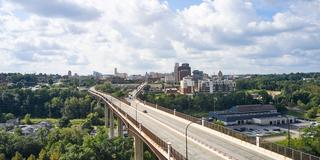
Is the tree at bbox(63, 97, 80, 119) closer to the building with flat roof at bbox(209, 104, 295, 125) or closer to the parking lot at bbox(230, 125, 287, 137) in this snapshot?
the building with flat roof at bbox(209, 104, 295, 125)

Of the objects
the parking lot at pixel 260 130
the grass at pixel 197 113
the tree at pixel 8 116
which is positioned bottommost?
the parking lot at pixel 260 130

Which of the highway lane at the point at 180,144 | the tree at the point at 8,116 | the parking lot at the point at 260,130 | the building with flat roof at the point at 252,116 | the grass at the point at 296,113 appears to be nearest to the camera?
the highway lane at the point at 180,144

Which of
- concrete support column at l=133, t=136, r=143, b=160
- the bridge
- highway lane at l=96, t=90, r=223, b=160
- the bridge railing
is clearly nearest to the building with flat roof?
concrete support column at l=133, t=136, r=143, b=160

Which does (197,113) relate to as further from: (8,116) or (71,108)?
(8,116)

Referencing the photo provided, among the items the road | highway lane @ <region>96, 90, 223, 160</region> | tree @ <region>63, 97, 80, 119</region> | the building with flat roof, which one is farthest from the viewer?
tree @ <region>63, 97, 80, 119</region>

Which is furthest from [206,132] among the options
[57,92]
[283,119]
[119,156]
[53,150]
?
[57,92]

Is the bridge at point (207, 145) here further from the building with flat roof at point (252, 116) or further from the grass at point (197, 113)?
the grass at point (197, 113)

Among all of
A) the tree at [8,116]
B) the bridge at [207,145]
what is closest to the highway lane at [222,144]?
the bridge at [207,145]

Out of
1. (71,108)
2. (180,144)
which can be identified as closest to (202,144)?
(180,144)
